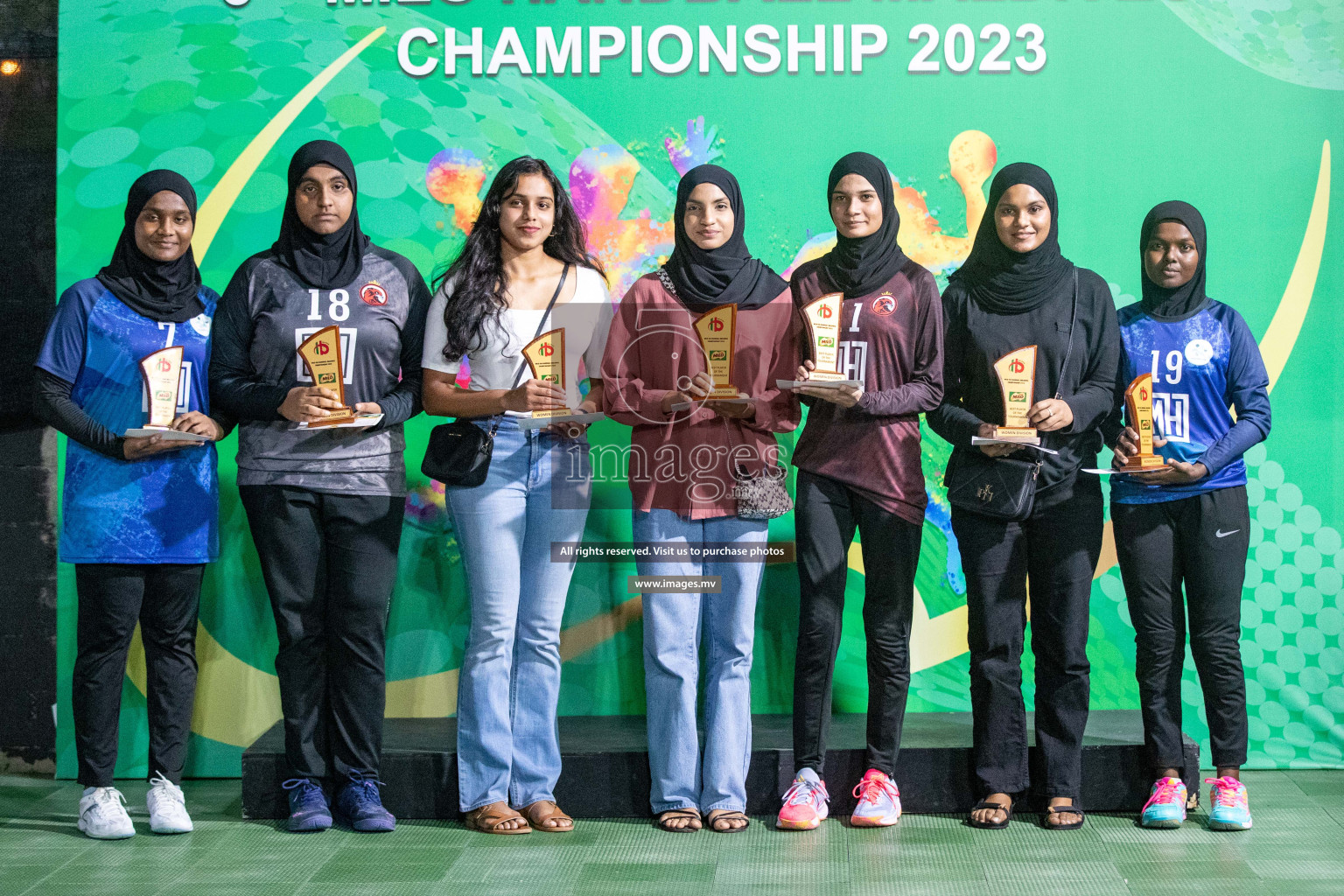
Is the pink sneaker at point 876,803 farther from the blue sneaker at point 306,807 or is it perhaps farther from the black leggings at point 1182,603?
the blue sneaker at point 306,807

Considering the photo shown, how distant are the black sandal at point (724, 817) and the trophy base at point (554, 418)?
1.19 meters

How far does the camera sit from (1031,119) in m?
4.13

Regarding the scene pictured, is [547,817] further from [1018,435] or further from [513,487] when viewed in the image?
[1018,435]

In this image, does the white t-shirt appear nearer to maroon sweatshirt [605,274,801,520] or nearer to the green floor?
maroon sweatshirt [605,274,801,520]

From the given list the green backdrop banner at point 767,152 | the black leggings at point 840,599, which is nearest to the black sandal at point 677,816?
the black leggings at point 840,599

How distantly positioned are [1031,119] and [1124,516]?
1.40m

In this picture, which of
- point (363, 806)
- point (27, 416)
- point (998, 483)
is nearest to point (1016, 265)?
point (998, 483)

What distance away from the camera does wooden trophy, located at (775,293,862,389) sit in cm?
344

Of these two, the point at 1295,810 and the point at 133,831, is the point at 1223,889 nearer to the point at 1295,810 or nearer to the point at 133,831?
the point at 1295,810

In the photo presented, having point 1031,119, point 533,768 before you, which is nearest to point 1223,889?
point 533,768

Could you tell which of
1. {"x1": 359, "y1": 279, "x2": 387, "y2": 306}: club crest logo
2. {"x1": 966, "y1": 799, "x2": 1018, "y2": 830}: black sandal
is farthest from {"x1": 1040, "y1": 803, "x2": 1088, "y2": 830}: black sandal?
{"x1": 359, "y1": 279, "x2": 387, "y2": 306}: club crest logo

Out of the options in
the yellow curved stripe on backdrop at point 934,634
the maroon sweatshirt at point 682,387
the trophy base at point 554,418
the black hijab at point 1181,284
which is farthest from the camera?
the yellow curved stripe on backdrop at point 934,634

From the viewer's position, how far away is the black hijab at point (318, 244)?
3.60 m

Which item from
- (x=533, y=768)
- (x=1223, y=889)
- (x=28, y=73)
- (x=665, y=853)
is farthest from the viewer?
(x=28, y=73)
